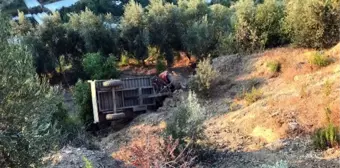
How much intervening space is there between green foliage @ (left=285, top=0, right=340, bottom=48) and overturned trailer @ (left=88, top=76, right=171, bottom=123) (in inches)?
225

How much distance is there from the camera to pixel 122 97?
17312 mm

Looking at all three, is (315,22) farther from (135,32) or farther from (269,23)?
(135,32)

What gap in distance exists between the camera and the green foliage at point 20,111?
26.2 ft

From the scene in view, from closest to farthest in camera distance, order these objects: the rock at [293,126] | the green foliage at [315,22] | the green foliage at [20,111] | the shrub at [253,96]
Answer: the green foliage at [20,111], the rock at [293,126], the shrub at [253,96], the green foliage at [315,22]

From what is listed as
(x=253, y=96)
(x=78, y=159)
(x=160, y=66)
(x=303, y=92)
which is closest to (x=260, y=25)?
(x=253, y=96)

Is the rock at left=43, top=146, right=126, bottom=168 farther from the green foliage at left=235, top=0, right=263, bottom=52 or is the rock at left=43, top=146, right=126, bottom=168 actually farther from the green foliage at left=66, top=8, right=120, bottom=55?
the green foliage at left=66, top=8, right=120, bottom=55

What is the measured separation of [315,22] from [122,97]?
7706mm

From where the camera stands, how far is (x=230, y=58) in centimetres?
1889

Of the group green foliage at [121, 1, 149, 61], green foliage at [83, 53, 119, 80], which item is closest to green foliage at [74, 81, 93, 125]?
green foliage at [83, 53, 119, 80]

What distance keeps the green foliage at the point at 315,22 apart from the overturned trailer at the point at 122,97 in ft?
18.7

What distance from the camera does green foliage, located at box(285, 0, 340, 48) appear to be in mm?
15758

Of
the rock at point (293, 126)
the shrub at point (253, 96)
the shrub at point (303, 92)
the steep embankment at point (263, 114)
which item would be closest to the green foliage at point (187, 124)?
the steep embankment at point (263, 114)

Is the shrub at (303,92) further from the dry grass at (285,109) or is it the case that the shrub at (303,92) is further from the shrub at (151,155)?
the shrub at (151,155)

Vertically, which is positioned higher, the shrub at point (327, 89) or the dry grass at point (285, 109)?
the shrub at point (327, 89)
